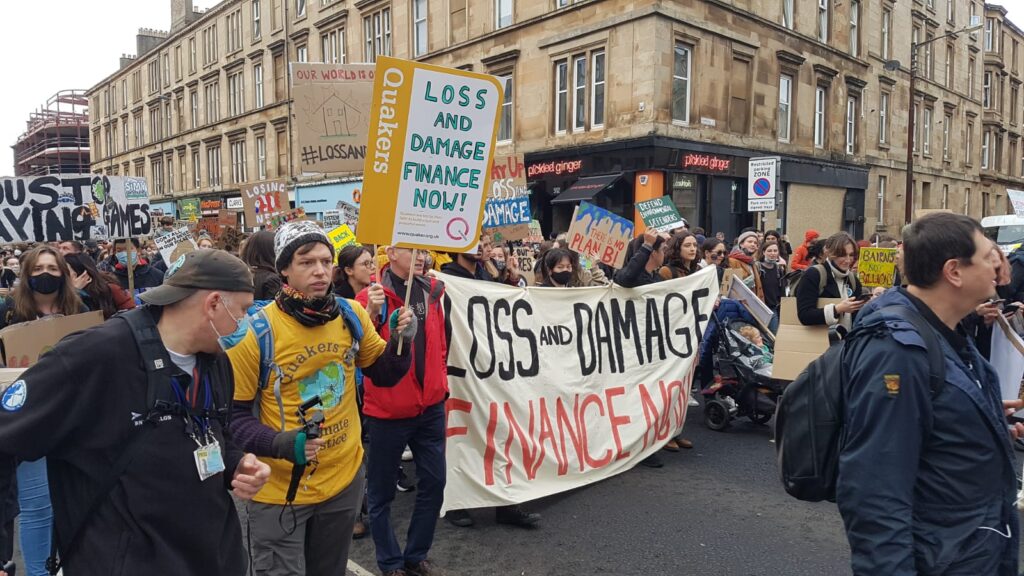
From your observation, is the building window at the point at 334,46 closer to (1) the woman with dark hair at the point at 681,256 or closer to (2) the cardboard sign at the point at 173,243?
(2) the cardboard sign at the point at 173,243

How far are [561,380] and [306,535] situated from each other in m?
2.51

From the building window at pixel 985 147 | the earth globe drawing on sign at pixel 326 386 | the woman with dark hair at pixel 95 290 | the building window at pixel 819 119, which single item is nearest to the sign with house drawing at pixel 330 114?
the woman with dark hair at pixel 95 290

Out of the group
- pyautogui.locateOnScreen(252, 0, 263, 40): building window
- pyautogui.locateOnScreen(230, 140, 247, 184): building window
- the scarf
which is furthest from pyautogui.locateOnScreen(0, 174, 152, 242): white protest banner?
pyautogui.locateOnScreen(230, 140, 247, 184): building window

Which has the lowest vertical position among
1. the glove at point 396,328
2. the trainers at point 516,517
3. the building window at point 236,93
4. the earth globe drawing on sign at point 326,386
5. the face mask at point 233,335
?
the trainers at point 516,517

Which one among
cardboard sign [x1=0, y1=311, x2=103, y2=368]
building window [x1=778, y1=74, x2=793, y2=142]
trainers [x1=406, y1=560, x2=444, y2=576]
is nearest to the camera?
trainers [x1=406, y1=560, x2=444, y2=576]

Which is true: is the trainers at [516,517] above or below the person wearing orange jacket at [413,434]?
below

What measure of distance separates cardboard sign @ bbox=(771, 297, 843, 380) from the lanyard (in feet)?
15.4

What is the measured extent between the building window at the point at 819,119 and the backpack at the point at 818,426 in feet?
81.2

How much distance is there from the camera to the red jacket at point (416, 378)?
3.62 metres

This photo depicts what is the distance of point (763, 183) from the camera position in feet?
44.8

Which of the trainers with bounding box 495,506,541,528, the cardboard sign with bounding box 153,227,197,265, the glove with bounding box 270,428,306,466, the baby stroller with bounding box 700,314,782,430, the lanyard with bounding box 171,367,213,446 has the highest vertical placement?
the cardboard sign with bounding box 153,227,197,265

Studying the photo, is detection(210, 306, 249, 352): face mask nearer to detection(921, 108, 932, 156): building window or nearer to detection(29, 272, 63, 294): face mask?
detection(29, 272, 63, 294): face mask

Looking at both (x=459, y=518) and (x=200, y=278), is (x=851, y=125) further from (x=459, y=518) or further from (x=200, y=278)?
(x=200, y=278)

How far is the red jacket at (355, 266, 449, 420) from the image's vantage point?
11.9 ft
